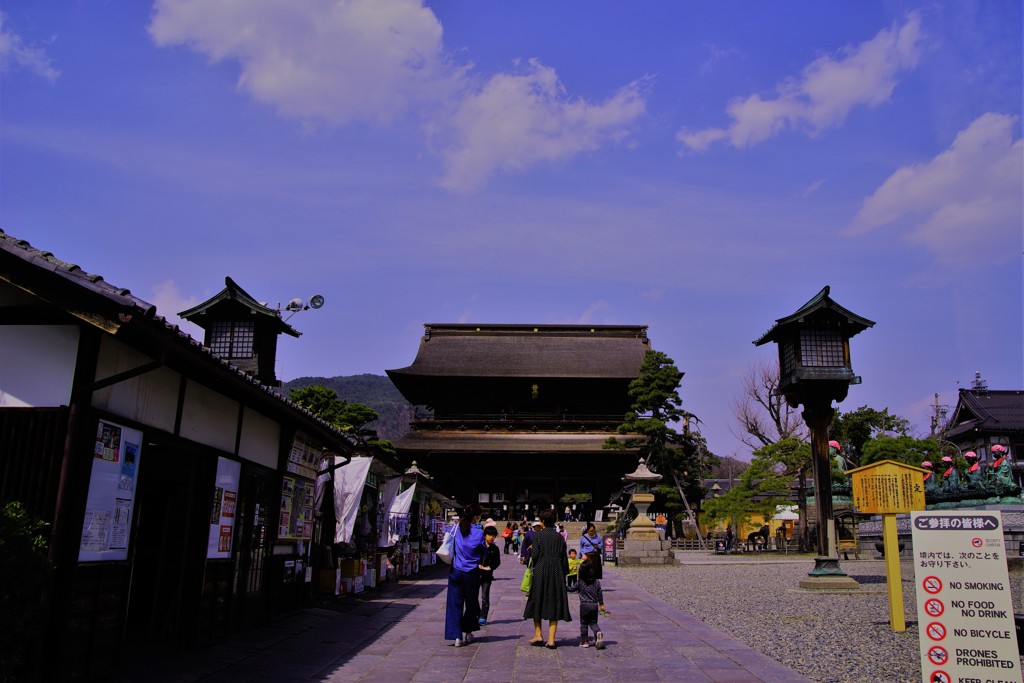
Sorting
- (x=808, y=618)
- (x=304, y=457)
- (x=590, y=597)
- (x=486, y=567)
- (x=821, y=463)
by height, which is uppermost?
(x=821, y=463)

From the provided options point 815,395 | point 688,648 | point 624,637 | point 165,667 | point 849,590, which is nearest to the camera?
point 165,667

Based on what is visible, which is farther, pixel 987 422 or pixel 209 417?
pixel 987 422

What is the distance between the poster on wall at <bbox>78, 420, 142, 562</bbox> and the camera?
643 cm

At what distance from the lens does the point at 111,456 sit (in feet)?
22.1

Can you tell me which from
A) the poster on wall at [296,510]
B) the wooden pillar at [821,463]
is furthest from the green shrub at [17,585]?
the wooden pillar at [821,463]

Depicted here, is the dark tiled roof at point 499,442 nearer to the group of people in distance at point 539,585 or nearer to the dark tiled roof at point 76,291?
the group of people in distance at point 539,585

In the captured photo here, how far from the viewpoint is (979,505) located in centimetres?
2167

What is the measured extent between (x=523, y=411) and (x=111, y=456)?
131 feet

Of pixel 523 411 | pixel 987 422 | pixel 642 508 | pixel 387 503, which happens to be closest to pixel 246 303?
pixel 387 503

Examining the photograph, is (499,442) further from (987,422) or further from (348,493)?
(987,422)

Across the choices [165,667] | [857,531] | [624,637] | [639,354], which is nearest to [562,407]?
[639,354]

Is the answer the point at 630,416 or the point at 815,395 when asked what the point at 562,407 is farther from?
the point at 815,395

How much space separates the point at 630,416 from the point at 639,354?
36.1ft

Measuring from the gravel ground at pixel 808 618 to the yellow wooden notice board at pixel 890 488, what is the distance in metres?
1.63
